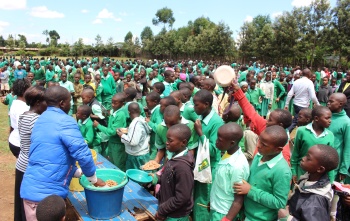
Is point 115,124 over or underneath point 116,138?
over

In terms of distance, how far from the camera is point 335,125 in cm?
405

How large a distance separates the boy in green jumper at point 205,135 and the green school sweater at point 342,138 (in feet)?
5.97

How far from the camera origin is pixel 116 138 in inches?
188

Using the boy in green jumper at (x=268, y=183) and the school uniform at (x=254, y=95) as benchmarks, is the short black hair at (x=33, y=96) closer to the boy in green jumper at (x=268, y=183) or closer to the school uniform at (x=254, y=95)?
the boy in green jumper at (x=268, y=183)

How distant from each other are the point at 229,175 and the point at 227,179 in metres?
0.04

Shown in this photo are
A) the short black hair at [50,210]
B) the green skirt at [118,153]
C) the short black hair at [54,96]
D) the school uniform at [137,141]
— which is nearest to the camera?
the short black hair at [50,210]

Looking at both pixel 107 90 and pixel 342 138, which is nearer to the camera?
pixel 342 138

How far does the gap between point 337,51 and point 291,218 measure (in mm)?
27473

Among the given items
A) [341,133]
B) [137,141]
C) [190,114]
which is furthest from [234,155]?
[341,133]

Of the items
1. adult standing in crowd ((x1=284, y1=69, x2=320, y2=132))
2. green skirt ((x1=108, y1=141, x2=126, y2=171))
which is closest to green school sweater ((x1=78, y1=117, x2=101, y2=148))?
green skirt ((x1=108, y1=141, x2=126, y2=171))

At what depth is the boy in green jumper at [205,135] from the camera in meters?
3.30

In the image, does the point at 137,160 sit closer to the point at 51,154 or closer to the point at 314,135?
the point at 51,154

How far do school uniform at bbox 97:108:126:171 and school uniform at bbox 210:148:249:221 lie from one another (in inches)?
90.1

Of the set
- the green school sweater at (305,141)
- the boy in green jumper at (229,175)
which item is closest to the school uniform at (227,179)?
the boy in green jumper at (229,175)
